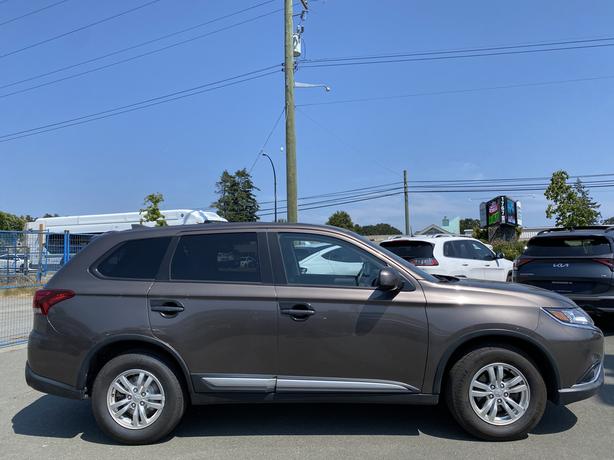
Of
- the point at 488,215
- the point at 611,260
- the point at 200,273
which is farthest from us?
the point at 488,215

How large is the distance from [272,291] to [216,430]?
1418mm

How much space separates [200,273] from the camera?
4.43 m

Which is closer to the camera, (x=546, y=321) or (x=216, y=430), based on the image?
(x=546, y=321)

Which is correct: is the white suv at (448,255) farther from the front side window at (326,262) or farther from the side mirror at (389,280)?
the side mirror at (389,280)

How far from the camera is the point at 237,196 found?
66.1 meters

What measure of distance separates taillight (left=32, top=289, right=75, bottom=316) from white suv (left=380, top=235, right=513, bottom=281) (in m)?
7.27

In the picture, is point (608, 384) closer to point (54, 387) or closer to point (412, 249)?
point (412, 249)

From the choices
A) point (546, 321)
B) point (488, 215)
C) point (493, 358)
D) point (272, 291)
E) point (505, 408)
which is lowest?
point (505, 408)

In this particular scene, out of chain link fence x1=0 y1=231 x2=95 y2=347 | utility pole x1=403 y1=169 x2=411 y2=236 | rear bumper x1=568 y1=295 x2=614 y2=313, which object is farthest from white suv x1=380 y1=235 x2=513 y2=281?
utility pole x1=403 y1=169 x2=411 y2=236

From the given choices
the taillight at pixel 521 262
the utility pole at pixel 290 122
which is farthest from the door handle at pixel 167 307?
the utility pole at pixel 290 122

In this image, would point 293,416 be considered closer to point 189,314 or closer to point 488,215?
point 189,314

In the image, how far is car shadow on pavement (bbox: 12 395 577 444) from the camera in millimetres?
4441

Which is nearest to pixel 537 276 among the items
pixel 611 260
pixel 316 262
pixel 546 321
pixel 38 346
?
pixel 611 260

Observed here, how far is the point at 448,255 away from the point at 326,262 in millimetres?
6901
